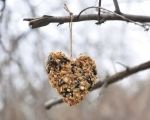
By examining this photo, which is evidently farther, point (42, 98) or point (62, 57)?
point (42, 98)

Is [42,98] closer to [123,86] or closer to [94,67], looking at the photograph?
[94,67]

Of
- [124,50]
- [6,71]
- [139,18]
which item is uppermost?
[139,18]

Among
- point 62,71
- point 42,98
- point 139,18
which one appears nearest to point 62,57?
point 62,71

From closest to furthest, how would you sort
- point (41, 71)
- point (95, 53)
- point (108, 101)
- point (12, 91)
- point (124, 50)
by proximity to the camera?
point (12, 91), point (41, 71), point (95, 53), point (124, 50), point (108, 101)

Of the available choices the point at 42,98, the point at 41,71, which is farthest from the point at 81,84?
the point at 41,71

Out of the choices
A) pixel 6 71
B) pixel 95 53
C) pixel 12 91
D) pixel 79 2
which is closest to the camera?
pixel 79 2

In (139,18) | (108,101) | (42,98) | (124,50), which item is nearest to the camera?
(139,18)

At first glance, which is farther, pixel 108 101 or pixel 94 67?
pixel 108 101

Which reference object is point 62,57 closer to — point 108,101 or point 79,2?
point 79,2

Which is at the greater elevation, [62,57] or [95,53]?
[62,57]
